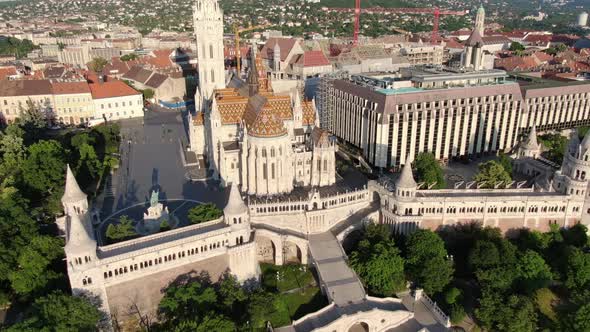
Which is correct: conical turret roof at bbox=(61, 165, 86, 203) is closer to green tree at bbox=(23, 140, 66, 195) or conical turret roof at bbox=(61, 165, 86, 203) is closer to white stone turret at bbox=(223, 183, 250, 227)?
white stone turret at bbox=(223, 183, 250, 227)

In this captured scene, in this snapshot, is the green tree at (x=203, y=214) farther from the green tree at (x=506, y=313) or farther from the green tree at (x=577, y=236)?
the green tree at (x=577, y=236)

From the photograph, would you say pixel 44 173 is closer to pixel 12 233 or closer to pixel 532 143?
pixel 12 233

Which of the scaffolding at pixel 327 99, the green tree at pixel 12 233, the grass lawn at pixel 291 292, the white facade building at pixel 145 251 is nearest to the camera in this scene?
the white facade building at pixel 145 251

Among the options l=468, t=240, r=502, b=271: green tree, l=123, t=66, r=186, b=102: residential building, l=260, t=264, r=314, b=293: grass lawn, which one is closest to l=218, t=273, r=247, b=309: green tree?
l=260, t=264, r=314, b=293: grass lawn

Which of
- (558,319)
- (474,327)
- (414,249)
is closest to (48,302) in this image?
(414,249)

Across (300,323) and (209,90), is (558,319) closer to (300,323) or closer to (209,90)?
(300,323)

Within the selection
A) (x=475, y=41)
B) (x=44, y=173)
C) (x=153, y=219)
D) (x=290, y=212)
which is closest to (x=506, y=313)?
(x=290, y=212)

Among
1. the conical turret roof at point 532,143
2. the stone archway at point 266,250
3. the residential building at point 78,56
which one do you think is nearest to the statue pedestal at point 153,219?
the stone archway at point 266,250

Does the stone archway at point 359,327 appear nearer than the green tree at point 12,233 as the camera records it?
Yes
